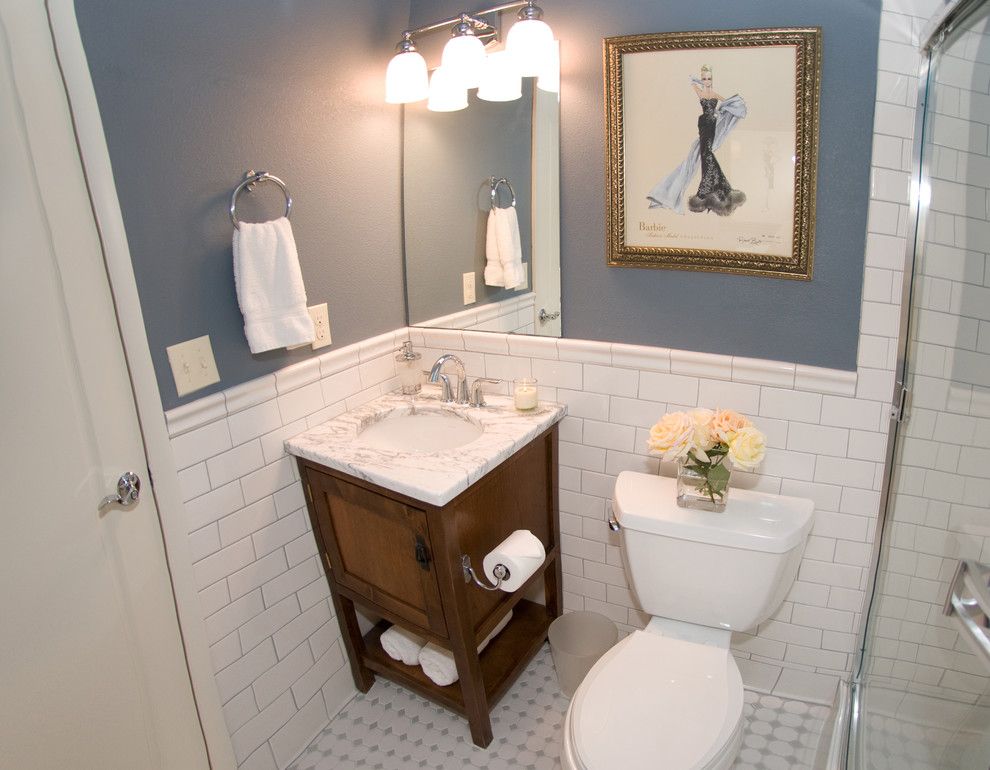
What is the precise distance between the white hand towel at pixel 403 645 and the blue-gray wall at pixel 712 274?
106 centimetres

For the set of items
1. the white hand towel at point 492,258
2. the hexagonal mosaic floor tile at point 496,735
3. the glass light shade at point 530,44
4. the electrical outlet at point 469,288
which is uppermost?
the glass light shade at point 530,44

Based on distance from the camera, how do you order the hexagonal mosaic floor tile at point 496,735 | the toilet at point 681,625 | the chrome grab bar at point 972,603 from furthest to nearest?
the hexagonal mosaic floor tile at point 496,735, the toilet at point 681,625, the chrome grab bar at point 972,603

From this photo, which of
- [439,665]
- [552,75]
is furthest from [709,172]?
[439,665]

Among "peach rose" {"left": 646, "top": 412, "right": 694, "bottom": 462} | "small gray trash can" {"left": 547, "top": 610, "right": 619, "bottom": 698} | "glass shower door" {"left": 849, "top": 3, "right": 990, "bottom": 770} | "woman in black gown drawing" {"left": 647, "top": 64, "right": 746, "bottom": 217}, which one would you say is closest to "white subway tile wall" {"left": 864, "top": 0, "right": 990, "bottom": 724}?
"glass shower door" {"left": 849, "top": 3, "right": 990, "bottom": 770}

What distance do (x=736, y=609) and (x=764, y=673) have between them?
52 cm

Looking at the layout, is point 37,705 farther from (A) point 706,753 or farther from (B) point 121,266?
(A) point 706,753

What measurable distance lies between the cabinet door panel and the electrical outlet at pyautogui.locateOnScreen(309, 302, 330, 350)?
1.20ft

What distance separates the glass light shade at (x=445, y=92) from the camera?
182 cm

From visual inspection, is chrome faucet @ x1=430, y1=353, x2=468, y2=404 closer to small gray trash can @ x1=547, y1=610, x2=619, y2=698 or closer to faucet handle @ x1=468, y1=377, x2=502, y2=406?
faucet handle @ x1=468, y1=377, x2=502, y2=406

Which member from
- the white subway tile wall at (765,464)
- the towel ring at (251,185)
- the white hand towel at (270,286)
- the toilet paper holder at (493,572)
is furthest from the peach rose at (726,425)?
the towel ring at (251,185)

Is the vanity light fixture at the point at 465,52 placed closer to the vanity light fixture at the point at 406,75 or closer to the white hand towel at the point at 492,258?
the vanity light fixture at the point at 406,75

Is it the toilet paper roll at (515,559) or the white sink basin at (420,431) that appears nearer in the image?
the toilet paper roll at (515,559)

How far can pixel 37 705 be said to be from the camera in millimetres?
1296

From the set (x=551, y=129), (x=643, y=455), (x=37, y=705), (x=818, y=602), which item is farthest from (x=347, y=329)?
(x=818, y=602)
